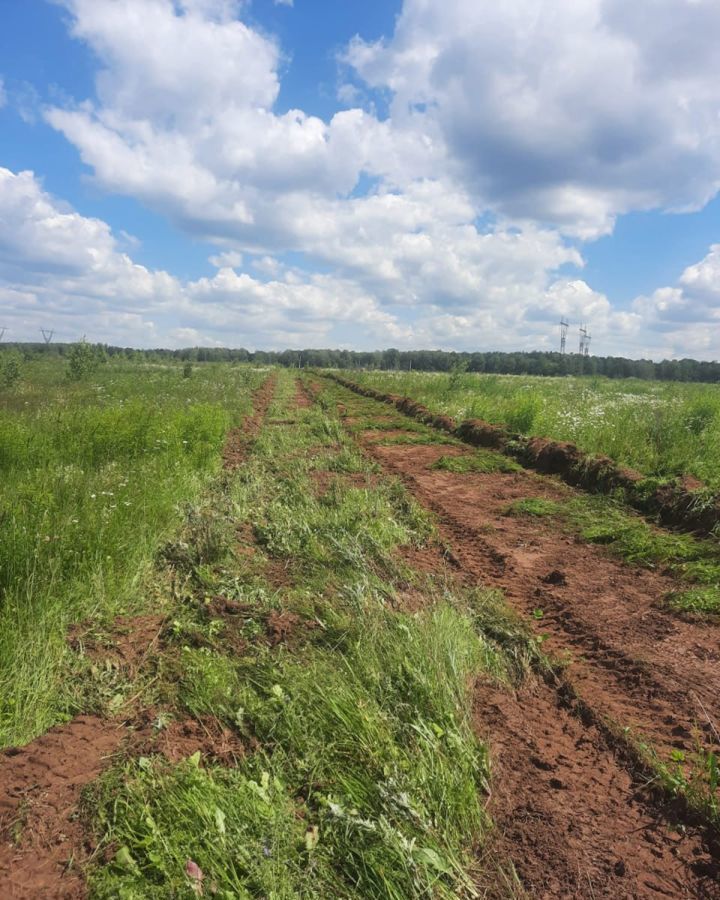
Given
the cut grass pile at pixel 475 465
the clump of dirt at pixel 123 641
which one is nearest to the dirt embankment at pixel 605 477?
the cut grass pile at pixel 475 465

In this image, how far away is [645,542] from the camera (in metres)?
6.27

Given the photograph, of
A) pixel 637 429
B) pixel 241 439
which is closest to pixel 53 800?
pixel 241 439

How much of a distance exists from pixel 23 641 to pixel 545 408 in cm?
1505

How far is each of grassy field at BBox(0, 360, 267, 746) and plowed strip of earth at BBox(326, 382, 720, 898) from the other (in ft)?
8.70

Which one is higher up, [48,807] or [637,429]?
[637,429]

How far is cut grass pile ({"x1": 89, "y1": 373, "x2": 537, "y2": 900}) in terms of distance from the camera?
2230 mm

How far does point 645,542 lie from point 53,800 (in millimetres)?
6126

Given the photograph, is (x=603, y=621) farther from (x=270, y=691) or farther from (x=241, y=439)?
(x=241, y=439)

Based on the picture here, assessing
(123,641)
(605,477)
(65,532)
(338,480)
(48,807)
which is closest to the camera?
(48,807)

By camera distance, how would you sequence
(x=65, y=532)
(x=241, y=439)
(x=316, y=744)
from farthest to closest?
(x=241, y=439), (x=65, y=532), (x=316, y=744)

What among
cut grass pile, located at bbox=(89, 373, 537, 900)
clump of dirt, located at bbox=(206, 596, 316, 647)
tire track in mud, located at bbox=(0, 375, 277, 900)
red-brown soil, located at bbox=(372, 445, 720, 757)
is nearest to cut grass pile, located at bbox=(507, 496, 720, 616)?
red-brown soil, located at bbox=(372, 445, 720, 757)

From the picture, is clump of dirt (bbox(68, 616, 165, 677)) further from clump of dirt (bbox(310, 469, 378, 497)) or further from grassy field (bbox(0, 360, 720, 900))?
clump of dirt (bbox(310, 469, 378, 497))

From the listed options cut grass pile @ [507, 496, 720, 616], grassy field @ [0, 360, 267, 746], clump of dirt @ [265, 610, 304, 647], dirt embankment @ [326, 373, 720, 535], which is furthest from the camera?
dirt embankment @ [326, 373, 720, 535]

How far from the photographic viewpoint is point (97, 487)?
6.18 m
